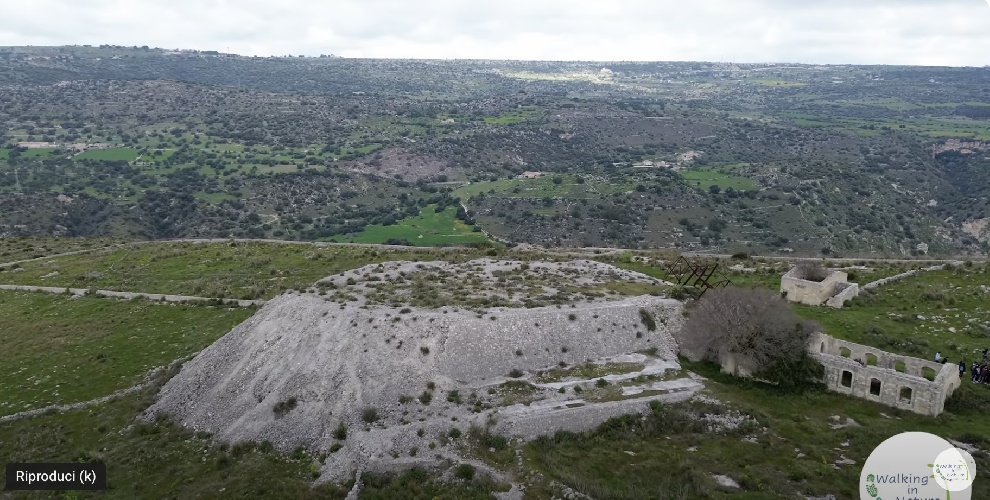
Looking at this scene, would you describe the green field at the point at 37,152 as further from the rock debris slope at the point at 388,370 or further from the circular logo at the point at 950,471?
the circular logo at the point at 950,471

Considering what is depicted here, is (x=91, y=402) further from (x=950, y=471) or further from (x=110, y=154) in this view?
(x=110, y=154)

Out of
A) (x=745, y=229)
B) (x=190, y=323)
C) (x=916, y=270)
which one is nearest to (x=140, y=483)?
(x=190, y=323)

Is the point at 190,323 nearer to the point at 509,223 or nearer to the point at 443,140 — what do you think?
the point at 509,223

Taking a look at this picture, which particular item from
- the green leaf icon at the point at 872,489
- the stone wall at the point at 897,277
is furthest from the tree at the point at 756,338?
the stone wall at the point at 897,277

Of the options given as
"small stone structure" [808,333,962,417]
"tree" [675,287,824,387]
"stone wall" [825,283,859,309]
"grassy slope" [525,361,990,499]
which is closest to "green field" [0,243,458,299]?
"tree" [675,287,824,387]

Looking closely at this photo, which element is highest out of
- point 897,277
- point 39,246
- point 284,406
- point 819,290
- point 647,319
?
point 819,290

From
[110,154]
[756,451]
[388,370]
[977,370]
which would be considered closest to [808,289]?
[977,370]
